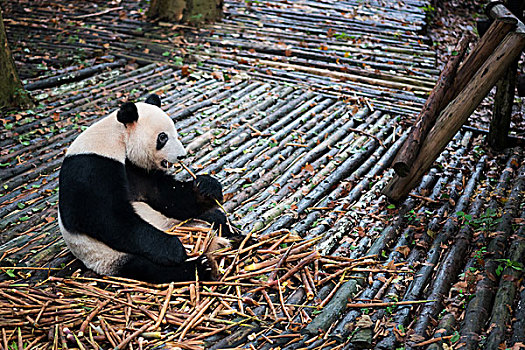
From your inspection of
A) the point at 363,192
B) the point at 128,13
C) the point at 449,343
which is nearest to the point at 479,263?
the point at 449,343

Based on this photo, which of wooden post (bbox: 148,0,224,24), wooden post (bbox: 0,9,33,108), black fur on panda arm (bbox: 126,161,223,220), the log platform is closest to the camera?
A: the log platform

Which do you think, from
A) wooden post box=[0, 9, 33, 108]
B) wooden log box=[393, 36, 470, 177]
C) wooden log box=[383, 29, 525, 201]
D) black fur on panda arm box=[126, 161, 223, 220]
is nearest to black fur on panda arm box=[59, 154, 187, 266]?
black fur on panda arm box=[126, 161, 223, 220]

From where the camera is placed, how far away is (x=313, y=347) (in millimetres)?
2809

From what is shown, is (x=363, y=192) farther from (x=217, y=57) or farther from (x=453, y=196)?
(x=217, y=57)

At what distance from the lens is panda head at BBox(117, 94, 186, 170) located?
328 cm

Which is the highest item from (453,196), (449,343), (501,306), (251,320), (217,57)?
(217,57)

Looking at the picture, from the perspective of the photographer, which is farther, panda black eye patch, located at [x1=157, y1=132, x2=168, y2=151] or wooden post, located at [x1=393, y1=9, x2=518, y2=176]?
wooden post, located at [x1=393, y1=9, x2=518, y2=176]

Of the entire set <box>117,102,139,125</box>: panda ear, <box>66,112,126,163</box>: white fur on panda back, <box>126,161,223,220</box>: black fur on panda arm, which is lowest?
<box>126,161,223,220</box>: black fur on panda arm

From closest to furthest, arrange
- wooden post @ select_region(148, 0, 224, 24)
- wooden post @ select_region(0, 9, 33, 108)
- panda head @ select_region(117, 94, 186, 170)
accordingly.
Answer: panda head @ select_region(117, 94, 186, 170)
wooden post @ select_region(0, 9, 33, 108)
wooden post @ select_region(148, 0, 224, 24)

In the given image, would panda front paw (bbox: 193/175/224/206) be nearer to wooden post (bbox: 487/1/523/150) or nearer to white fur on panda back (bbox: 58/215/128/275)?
white fur on panda back (bbox: 58/215/128/275)

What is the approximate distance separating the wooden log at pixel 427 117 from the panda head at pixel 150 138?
63.8 inches

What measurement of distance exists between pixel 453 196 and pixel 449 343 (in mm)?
1617

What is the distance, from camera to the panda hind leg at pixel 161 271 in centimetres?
316

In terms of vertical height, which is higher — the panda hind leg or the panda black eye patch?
the panda black eye patch
